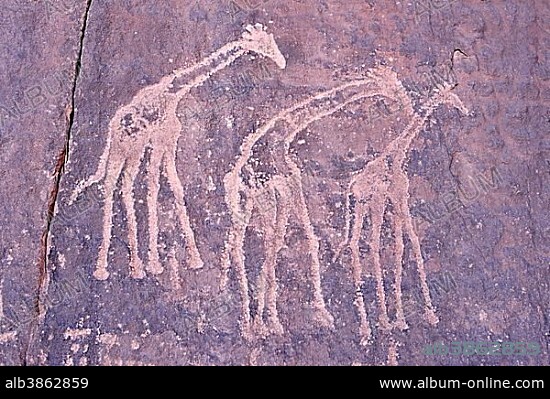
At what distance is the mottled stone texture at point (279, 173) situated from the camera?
6.64 ft

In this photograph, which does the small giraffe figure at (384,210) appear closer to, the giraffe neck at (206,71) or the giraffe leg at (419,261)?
the giraffe leg at (419,261)

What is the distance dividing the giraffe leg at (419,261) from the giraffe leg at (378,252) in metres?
0.07

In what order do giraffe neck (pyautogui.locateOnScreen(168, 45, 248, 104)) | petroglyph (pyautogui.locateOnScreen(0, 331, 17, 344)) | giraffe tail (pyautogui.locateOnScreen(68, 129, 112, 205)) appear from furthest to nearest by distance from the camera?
1. giraffe neck (pyautogui.locateOnScreen(168, 45, 248, 104))
2. giraffe tail (pyautogui.locateOnScreen(68, 129, 112, 205))
3. petroglyph (pyautogui.locateOnScreen(0, 331, 17, 344))

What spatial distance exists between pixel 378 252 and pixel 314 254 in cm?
18

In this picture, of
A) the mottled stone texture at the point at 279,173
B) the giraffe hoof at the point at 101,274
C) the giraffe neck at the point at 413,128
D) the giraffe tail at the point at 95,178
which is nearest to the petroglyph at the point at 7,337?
the mottled stone texture at the point at 279,173

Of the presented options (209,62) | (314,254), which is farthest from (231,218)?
(209,62)

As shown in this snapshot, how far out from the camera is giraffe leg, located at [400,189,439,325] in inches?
81.1

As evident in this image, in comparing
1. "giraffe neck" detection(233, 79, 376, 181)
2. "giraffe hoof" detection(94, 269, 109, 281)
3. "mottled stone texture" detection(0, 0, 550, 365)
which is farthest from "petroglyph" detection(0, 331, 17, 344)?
"giraffe neck" detection(233, 79, 376, 181)

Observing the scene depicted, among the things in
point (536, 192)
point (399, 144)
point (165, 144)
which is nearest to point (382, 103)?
point (399, 144)

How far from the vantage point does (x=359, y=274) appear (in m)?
2.09

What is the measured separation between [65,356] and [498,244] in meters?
1.25

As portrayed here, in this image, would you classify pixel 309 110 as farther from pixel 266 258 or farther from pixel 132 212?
pixel 132 212

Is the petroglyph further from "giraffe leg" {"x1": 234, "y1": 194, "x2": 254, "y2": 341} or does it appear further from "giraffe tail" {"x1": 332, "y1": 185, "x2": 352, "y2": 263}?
"giraffe tail" {"x1": 332, "y1": 185, "x2": 352, "y2": 263}

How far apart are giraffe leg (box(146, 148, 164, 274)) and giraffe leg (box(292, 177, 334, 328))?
367mm
